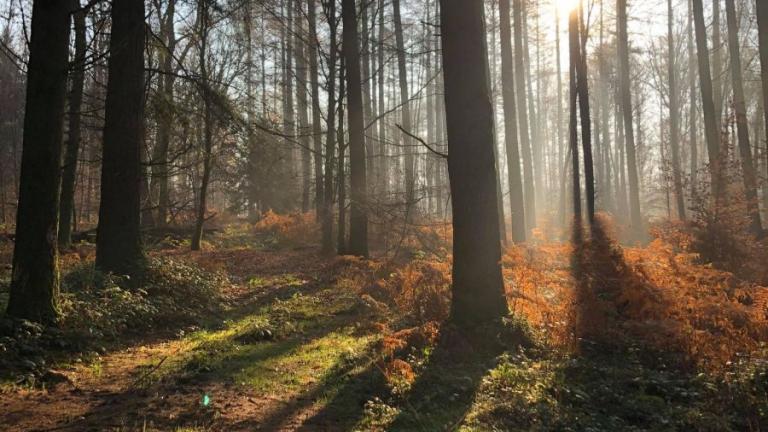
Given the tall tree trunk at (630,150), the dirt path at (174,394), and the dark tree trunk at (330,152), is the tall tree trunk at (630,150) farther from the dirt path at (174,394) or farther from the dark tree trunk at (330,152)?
the dirt path at (174,394)

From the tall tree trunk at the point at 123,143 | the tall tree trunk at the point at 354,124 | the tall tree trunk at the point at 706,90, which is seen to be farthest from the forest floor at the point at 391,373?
the tall tree trunk at the point at 706,90

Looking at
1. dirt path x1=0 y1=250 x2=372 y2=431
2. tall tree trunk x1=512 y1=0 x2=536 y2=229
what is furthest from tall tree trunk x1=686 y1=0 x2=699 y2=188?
dirt path x1=0 y1=250 x2=372 y2=431

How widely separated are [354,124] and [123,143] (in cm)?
636

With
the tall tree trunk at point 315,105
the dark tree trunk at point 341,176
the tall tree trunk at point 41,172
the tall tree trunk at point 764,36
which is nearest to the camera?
the tall tree trunk at point 41,172

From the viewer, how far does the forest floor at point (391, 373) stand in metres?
4.22

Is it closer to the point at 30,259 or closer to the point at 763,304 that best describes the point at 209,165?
the point at 30,259

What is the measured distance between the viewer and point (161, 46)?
8.90 metres

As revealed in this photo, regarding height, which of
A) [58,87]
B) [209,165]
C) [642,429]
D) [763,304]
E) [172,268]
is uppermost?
[209,165]

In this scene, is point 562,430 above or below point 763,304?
below

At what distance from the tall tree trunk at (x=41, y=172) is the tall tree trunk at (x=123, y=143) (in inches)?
105

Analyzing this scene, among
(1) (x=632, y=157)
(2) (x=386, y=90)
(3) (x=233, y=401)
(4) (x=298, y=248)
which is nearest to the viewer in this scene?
(3) (x=233, y=401)

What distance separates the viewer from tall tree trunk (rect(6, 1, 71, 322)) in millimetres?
5363

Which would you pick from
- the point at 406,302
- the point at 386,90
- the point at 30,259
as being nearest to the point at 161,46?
the point at 30,259

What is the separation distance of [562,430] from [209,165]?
13.8 meters
